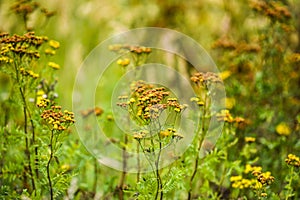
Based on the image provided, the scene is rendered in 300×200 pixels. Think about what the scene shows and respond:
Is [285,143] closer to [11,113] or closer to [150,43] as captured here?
[11,113]

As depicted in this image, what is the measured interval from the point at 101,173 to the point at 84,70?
7.86 feet

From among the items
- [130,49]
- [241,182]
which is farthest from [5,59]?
[241,182]

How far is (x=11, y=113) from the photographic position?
2963mm

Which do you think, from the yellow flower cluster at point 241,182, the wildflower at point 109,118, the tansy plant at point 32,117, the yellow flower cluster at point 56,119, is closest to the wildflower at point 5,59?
the tansy plant at point 32,117

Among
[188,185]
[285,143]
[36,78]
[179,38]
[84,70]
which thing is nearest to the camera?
[36,78]

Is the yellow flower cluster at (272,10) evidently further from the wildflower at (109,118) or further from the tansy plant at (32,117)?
the tansy plant at (32,117)

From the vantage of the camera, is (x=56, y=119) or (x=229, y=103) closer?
(x=56, y=119)

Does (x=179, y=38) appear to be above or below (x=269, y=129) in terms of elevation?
above

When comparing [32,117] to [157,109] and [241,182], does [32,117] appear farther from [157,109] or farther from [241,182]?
[241,182]

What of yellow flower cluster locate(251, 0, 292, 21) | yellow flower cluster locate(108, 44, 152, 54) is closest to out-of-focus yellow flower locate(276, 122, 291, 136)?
yellow flower cluster locate(251, 0, 292, 21)

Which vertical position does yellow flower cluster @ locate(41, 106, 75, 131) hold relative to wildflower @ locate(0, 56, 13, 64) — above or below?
below

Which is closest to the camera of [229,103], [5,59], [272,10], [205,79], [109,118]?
[5,59]

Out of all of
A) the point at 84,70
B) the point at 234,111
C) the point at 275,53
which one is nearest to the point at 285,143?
the point at 234,111

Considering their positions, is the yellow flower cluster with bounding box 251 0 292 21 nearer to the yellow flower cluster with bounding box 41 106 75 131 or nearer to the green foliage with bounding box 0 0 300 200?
the green foliage with bounding box 0 0 300 200
